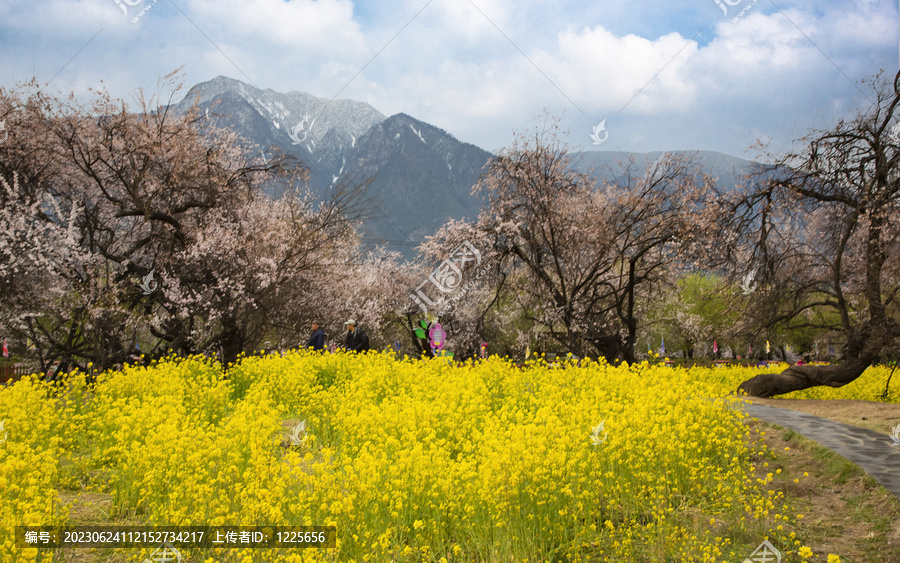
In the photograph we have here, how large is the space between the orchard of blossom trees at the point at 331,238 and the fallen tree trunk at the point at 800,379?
36 millimetres

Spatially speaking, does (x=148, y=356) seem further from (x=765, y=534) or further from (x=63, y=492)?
(x=765, y=534)

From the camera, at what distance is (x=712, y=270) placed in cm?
1295

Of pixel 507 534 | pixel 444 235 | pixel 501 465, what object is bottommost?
pixel 507 534

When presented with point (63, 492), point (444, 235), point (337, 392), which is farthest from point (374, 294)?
point (63, 492)

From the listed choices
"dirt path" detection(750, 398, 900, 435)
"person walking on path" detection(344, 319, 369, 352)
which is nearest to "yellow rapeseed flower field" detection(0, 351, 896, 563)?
"dirt path" detection(750, 398, 900, 435)

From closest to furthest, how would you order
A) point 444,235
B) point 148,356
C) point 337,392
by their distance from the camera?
1. point 337,392
2. point 148,356
3. point 444,235

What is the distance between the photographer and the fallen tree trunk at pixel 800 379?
37.9 feet

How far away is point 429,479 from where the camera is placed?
4051 mm

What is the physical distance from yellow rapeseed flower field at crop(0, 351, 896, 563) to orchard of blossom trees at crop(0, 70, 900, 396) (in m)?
6.20

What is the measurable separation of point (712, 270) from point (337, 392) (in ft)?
29.9
